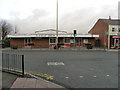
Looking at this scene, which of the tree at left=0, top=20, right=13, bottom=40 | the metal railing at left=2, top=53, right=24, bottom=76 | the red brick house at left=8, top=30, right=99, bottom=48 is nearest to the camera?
the metal railing at left=2, top=53, right=24, bottom=76

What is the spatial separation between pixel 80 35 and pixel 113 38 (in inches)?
340

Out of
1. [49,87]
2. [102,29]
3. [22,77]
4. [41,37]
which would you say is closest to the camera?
[49,87]

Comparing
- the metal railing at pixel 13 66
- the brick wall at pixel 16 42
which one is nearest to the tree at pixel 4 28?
the brick wall at pixel 16 42

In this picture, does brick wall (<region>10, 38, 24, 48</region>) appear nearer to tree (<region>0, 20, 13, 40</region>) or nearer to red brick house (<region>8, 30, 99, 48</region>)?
red brick house (<region>8, 30, 99, 48</region>)


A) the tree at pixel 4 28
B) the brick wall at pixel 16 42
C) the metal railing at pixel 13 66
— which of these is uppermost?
the tree at pixel 4 28

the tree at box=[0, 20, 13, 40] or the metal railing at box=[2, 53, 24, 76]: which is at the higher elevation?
the tree at box=[0, 20, 13, 40]

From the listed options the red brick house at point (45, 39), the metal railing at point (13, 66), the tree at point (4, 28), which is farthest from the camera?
the tree at point (4, 28)

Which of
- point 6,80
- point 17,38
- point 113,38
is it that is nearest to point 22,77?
point 6,80

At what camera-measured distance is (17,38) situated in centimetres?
2667

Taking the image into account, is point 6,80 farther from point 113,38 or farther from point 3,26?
point 3,26

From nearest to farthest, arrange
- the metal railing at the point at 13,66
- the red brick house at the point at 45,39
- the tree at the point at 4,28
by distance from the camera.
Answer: the metal railing at the point at 13,66
the red brick house at the point at 45,39
the tree at the point at 4,28

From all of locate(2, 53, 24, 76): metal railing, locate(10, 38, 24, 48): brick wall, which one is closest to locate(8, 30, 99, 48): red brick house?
locate(10, 38, 24, 48): brick wall

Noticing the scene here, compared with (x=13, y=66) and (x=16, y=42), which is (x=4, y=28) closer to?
(x=16, y=42)

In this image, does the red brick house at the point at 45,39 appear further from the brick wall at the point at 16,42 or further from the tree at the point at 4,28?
the tree at the point at 4,28
